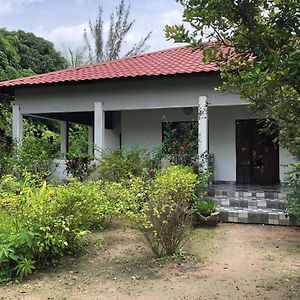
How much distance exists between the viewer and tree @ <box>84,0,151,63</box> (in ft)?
102

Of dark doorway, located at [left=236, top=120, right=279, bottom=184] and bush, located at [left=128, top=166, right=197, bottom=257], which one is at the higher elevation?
dark doorway, located at [left=236, top=120, right=279, bottom=184]

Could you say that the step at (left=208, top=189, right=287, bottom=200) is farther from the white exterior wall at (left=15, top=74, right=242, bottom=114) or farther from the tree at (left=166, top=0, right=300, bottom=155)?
the tree at (left=166, top=0, right=300, bottom=155)

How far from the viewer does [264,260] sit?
5414mm

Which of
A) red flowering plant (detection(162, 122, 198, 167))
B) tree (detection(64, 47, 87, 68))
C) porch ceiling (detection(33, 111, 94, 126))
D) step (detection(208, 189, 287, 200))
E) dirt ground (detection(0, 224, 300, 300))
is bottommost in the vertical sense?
dirt ground (detection(0, 224, 300, 300))

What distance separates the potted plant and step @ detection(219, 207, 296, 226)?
34 cm

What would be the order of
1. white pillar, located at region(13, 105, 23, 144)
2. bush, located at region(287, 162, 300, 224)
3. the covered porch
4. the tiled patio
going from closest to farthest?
bush, located at region(287, 162, 300, 224) < the tiled patio < the covered porch < white pillar, located at region(13, 105, 23, 144)

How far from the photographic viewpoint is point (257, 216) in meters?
7.95

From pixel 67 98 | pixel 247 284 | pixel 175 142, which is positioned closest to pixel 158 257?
pixel 247 284

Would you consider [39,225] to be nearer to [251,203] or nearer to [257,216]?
[257,216]

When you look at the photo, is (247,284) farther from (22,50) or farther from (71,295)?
(22,50)

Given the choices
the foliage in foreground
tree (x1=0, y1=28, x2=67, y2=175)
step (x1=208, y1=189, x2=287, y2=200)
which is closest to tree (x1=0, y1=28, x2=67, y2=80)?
tree (x1=0, y1=28, x2=67, y2=175)

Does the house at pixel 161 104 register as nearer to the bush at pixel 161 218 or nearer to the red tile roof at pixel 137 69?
the red tile roof at pixel 137 69

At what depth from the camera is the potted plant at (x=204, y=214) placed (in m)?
7.65

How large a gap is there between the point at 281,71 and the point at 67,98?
30.1ft
